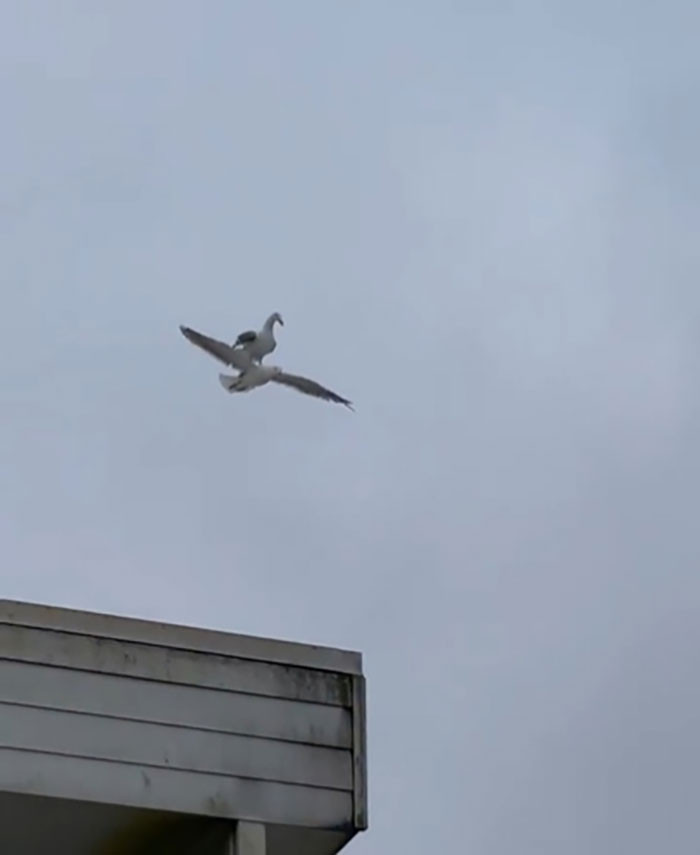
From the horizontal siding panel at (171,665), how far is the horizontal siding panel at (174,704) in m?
0.04

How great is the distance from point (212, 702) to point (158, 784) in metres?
0.57

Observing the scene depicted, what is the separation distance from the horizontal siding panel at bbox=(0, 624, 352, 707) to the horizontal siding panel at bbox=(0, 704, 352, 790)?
0.89 ft

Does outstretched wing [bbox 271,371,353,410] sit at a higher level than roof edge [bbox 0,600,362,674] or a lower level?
higher

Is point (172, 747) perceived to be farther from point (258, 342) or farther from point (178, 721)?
point (258, 342)

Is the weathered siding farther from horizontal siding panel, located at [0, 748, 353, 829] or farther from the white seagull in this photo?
the white seagull

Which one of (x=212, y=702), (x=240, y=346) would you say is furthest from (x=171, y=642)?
(x=240, y=346)

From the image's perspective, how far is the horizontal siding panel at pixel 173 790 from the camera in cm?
1258

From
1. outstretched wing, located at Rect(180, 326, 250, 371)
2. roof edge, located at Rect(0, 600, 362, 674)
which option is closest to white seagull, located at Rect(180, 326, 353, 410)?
outstretched wing, located at Rect(180, 326, 250, 371)

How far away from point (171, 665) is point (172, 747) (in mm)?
450

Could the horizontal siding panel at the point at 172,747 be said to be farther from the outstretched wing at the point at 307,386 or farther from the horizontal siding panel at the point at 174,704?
the outstretched wing at the point at 307,386

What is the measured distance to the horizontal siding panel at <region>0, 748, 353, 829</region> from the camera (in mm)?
12578

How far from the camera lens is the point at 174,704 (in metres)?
13.1

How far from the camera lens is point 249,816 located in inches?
515

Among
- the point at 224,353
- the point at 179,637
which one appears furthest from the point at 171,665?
the point at 224,353
